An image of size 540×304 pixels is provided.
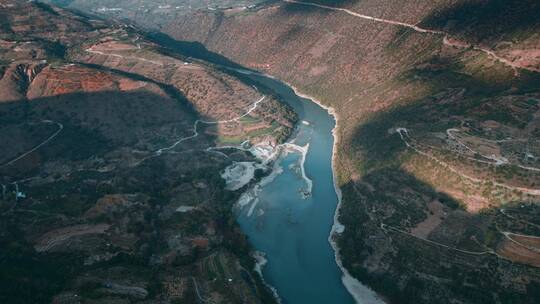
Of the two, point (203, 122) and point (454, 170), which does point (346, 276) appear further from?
point (203, 122)

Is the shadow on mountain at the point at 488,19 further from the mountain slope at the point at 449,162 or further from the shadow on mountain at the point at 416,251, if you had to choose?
the shadow on mountain at the point at 416,251

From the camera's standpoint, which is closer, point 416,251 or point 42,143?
point 416,251

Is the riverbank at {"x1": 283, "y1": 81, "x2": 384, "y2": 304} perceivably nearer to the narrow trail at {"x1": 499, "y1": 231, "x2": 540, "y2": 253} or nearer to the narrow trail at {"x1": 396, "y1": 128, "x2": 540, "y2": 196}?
the narrow trail at {"x1": 396, "y1": 128, "x2": 540, "y2": 196}

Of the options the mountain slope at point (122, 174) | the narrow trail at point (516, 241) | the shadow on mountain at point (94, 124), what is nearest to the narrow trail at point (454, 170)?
the narrow trail at point (516, 241)

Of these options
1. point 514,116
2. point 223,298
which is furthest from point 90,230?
point 514,116

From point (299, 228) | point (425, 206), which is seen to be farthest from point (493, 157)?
point (299, 228)

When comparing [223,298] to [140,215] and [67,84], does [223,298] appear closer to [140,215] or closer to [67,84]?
[140,215]
